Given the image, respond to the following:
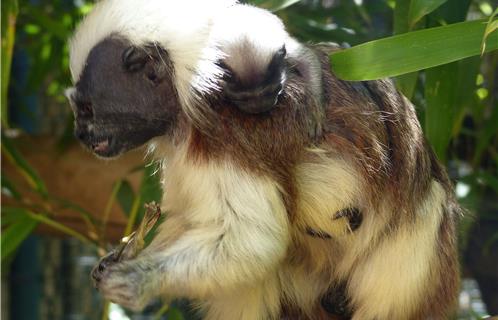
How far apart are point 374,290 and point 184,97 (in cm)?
78

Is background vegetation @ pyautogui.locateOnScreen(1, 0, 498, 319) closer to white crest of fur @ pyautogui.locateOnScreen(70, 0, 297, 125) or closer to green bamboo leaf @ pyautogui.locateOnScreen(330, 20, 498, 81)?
green bamboo leaf @ pyautogui.locateOnScreen(330, 20, 498, 81)

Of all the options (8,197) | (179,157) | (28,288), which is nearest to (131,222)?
(8,197)

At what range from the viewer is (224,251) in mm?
2318

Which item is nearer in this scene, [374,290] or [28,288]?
[374,290]

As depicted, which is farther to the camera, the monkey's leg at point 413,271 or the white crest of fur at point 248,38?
the monkey's leg at point 413,271

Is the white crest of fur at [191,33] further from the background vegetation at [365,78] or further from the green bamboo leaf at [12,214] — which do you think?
the green bamboo leaf at [12,214]

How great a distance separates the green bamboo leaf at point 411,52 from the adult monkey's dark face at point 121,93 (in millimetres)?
458

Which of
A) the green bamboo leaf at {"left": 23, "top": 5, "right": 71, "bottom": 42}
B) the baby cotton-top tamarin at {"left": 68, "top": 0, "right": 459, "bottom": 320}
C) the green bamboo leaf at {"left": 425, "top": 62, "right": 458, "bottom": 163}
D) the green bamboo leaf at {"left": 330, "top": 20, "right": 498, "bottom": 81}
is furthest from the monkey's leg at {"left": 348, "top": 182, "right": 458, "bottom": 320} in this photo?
the green bamboo leaf at {"left": 23, "top": 5, "right": 71, "bottom": 42}

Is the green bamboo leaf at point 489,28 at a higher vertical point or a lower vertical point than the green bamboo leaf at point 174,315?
higher

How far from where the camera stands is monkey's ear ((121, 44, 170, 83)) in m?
2.42

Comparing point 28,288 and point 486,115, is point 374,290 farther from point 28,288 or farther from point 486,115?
point 28,288

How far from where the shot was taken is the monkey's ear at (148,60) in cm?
242

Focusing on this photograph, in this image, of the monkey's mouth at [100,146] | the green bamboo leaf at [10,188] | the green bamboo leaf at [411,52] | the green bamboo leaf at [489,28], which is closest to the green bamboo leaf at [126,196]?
the green bamboo leaf at [10,188]

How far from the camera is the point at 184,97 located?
7.73 feet
